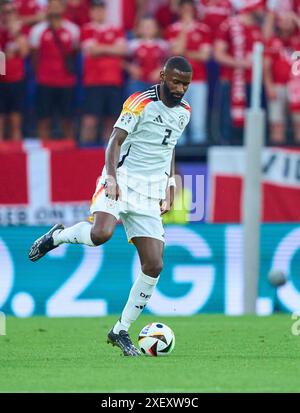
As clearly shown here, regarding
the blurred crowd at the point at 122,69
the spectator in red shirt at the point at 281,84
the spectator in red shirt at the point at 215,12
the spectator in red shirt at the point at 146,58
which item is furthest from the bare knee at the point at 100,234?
the spectator in red shirt at the point at 215,12

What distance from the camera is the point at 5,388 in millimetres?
7270

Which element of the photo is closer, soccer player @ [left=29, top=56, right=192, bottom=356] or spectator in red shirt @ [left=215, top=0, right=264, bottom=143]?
soccer player @ [left=29, top=56, right=192, bottom=356]

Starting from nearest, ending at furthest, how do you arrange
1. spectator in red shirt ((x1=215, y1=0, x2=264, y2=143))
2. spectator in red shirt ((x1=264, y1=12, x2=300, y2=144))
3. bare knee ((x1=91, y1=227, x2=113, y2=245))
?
bare knee ((x1=91, y1=227, x2=113, y2=245)) → spectator in red shirt ((x1=215, y1=0, x2=264, y2=143)) → spectator in red shirt ((x1=264, y1=12, x2=300, y2=144))

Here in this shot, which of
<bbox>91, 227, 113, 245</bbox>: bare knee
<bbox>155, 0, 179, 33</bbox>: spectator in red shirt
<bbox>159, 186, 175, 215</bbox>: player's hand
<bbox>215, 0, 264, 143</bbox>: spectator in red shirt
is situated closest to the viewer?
<bbox>91, 227, 113, 245</bbox>: bare knee

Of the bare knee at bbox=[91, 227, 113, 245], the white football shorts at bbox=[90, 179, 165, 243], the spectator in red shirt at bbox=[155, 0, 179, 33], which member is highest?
the spectator in red shirt at bbox=[155, 0, 179, 33]

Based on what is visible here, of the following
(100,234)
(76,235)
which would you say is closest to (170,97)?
(100,234)

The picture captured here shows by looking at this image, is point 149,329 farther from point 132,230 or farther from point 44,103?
point 44,103

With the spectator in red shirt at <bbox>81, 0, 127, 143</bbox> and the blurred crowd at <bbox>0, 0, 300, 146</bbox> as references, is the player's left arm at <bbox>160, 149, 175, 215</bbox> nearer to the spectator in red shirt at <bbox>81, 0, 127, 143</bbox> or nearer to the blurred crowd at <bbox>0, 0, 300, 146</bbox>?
the blurred crowd at <bbox>0, 0, 300, 146</bbox>

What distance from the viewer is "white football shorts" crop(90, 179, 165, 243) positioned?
926 cm

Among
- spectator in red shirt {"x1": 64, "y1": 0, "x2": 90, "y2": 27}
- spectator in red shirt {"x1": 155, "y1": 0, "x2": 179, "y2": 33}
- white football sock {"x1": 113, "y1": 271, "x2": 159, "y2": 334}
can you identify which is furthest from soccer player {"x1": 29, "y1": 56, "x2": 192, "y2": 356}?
spectator in red shirt {"x1": 155, "y1": 0, "x2": 179, "y2": 33}

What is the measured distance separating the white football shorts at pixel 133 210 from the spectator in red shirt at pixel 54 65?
710cm

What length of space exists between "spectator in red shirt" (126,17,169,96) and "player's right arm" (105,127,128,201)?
287 inches

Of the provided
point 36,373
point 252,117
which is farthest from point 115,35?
point 36,373

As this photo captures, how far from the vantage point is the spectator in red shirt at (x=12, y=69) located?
53.0ft
